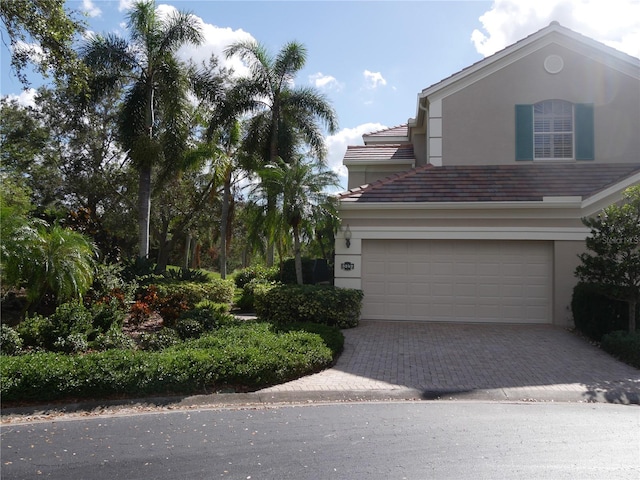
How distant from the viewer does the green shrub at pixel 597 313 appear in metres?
11.1

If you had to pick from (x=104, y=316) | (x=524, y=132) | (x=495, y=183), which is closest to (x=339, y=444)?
(x=104, y=316)

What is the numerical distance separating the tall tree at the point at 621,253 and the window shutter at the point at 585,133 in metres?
4.35

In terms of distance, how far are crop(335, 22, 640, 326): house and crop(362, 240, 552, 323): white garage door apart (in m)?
0.03

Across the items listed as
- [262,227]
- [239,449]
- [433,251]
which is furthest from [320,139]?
[239,449]

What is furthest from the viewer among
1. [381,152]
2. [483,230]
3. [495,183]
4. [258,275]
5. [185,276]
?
[258,275]

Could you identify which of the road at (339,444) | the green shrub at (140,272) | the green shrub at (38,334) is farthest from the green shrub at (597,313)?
the green shrub at (140,272)

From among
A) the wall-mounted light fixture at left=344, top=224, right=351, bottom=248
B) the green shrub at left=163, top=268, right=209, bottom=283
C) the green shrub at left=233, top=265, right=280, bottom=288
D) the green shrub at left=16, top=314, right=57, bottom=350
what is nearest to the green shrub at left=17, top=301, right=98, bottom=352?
the green shrub at left=16, top=314, right=57, bottom=350

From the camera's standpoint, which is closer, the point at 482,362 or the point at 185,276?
the point at 482,362

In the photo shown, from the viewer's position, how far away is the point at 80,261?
11.1 m

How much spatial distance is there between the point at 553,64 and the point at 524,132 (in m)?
2.06

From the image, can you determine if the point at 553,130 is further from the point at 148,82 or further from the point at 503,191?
the point at 148,82

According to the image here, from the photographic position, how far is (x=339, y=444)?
5.57 m

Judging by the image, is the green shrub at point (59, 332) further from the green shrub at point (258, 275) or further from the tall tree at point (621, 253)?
the green shrub at point (258, 275)

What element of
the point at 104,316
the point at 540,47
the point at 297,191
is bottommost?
the point at 104,316
